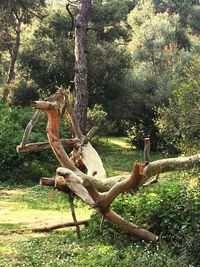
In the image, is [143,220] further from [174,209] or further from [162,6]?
[162,6]

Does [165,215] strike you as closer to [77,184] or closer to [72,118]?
[77,184]

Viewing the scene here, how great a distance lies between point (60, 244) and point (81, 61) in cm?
921

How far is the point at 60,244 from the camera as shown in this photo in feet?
34.8

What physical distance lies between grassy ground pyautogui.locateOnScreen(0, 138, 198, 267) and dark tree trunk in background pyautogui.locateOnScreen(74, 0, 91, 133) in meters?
4.03

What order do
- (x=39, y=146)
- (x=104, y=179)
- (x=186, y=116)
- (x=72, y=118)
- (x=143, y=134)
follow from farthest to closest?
(x=143, y=134), (x=186, y=116), (x=72, y=118), (x=39, y=146), (x=104, y=179)

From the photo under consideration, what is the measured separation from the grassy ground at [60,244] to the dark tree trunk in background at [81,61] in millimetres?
4029

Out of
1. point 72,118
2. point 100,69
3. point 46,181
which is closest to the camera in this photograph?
point 46,181

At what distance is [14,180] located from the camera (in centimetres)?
1917

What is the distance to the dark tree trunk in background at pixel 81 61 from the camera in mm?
18391

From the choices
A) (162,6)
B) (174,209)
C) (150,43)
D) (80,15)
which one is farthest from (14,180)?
(162,6)

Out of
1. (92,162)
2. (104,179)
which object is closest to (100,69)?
(92,162)

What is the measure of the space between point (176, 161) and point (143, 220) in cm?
137

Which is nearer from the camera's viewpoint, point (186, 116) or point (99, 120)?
point (186, 116)

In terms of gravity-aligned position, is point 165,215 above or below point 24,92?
below
